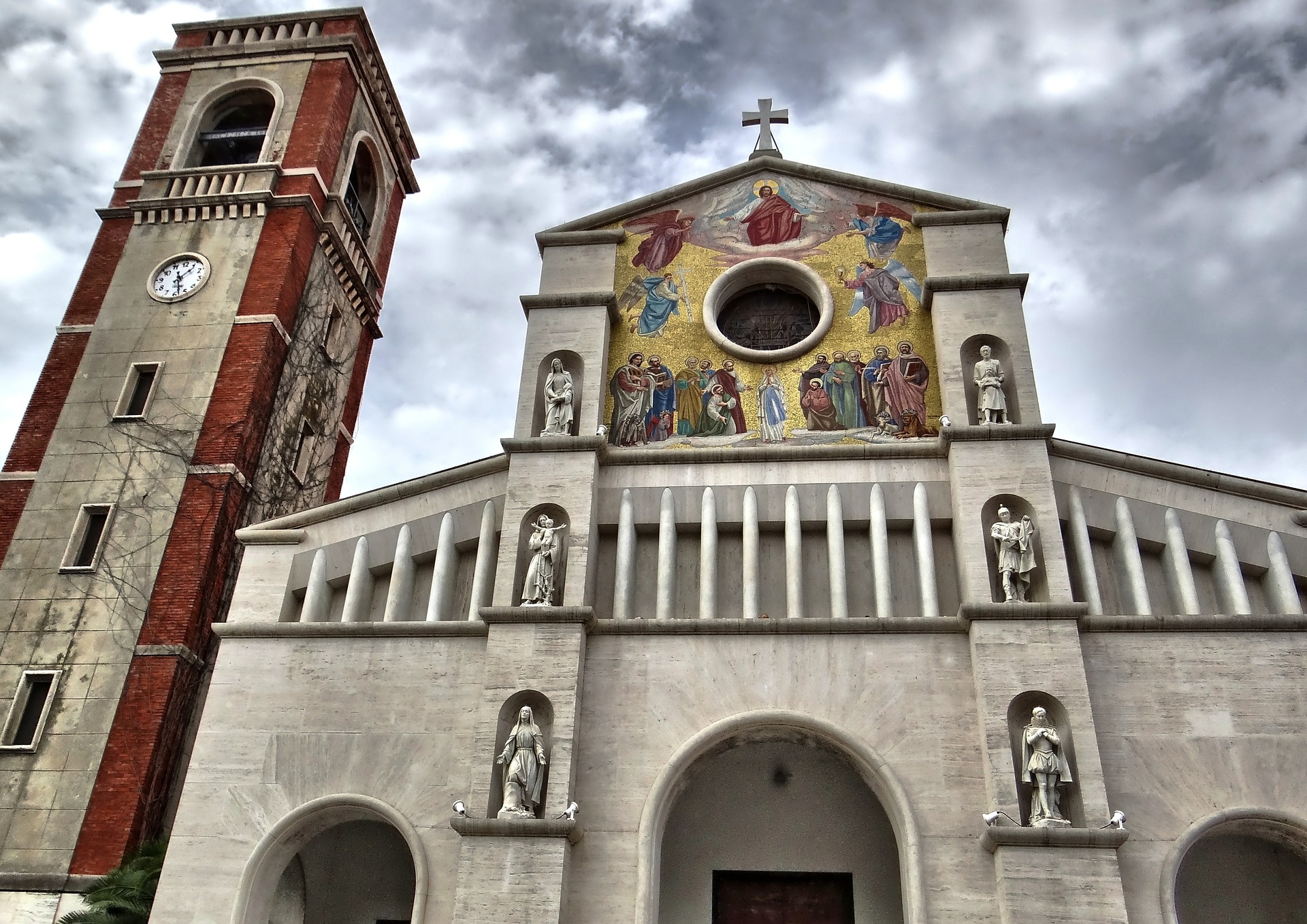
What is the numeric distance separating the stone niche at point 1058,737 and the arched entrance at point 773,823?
149cm

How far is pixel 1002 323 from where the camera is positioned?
1595 cm

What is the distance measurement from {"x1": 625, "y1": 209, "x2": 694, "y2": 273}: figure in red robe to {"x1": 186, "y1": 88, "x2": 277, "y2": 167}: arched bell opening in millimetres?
10291

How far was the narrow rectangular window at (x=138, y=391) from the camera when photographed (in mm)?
20109

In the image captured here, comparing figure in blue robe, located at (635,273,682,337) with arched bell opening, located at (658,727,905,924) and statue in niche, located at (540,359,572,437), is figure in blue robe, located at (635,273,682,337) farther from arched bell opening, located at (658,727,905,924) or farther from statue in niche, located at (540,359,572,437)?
arched bell opening, located at (658,727,905,924)

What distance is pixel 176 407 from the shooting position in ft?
65.7

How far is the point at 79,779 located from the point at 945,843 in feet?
40.3

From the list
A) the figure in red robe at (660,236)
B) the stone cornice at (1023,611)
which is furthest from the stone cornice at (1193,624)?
the figure in red robe at (660,236)

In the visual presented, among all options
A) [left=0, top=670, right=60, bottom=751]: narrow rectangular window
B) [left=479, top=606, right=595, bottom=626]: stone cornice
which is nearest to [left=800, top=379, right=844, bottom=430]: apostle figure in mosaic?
[left=479, top=606, right=595, bottom=626]: stone cornice

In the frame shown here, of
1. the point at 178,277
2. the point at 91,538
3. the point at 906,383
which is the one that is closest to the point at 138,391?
the point at 178,277

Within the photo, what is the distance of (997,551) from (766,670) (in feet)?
10.5

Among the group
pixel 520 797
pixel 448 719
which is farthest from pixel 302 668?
pixel 520 797

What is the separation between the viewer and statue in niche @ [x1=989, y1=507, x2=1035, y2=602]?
13594 mm

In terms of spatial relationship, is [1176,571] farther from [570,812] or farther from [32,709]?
[32,709]

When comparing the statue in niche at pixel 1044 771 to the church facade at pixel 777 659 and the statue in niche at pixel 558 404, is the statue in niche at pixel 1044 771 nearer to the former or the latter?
the church facade at pixel 777 659
